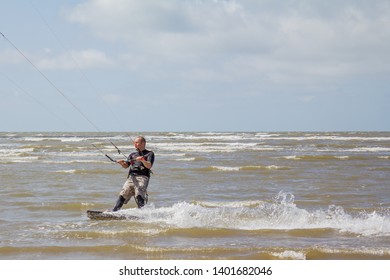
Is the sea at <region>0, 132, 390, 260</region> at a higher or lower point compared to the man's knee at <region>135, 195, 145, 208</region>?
lower

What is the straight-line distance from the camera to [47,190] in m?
15.3

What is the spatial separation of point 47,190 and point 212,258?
9.24 metres

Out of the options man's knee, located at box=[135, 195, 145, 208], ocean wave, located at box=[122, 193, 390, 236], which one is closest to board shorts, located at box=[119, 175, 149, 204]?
man's knee, located at box=[135, 195, 145, 208]

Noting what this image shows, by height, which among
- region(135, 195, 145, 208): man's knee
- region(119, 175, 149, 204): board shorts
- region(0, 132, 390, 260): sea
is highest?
region(119, 175, 149, 204): board shorts

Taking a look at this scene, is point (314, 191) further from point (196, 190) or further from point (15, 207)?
point (15, 207)

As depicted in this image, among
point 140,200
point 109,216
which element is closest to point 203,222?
point 140,200

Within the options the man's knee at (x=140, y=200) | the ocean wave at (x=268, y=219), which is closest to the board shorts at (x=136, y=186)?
the man's knee at (x=140, y=200)

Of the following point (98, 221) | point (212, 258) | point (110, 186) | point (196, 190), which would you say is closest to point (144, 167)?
point (98, 221)

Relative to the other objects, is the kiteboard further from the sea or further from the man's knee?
the man's knee

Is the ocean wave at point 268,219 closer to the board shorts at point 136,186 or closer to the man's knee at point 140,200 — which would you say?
the man's knee at point 140,200

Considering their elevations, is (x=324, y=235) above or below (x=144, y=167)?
below

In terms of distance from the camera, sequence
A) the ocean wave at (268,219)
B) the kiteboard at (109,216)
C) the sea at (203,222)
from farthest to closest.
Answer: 1. the kiteboard at (109,216)
2. the ocean wave at (268,219)
3. the sea at (203,222)
